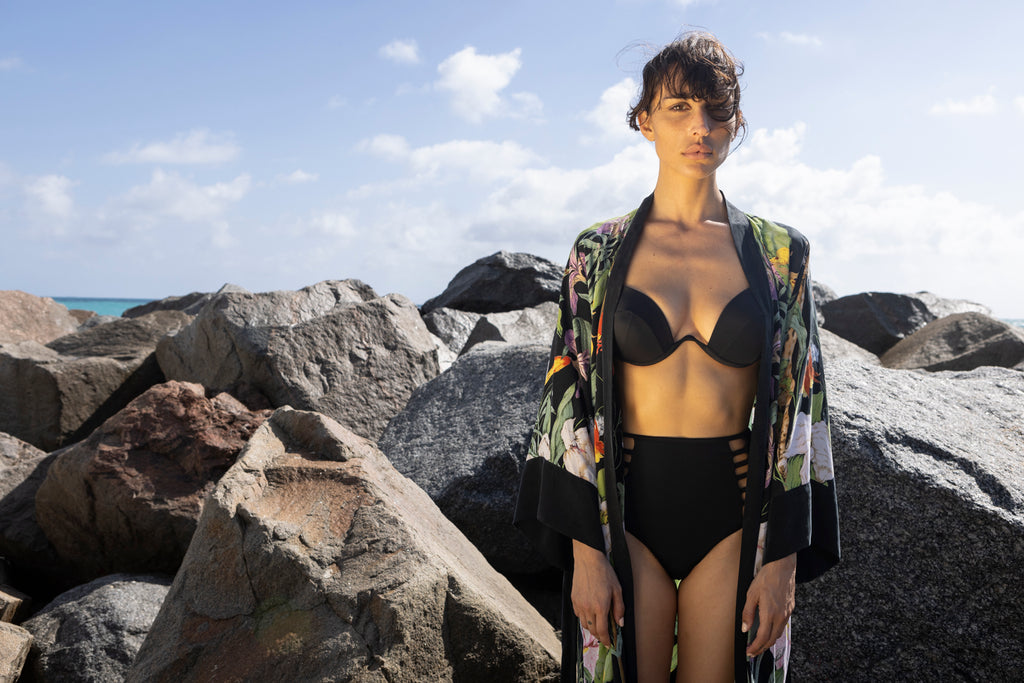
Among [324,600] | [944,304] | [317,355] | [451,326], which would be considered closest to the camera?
[324,600]

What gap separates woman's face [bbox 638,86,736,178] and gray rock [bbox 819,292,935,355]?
29.0 ft

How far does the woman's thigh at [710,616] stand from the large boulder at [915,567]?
1207 millimetres

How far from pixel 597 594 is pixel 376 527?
3.12 feet

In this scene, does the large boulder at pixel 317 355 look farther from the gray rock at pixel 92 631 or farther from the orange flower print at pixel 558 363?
the orange flower print at pixel 558 363

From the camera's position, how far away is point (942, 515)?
2.92 metres

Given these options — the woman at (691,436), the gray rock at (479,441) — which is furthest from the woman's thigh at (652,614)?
the gray rock at (479,441)

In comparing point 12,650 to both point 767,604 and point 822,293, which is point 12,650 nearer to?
point 767,604

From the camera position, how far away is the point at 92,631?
3607 millimetres

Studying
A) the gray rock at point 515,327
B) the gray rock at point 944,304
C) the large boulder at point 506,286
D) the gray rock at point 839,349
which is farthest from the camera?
the gray rock at point 944,304

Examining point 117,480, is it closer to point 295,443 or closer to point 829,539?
point 295,443

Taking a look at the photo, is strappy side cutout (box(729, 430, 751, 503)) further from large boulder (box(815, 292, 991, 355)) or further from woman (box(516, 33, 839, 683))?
large boulder (box(815, 292, 991, 355))

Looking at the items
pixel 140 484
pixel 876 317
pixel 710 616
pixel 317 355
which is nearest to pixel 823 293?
pixel 876 317

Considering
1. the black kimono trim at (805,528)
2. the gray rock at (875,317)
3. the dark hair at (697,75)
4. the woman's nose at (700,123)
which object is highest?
the dark hair at (697,75)

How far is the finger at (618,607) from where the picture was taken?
200 centimetres
